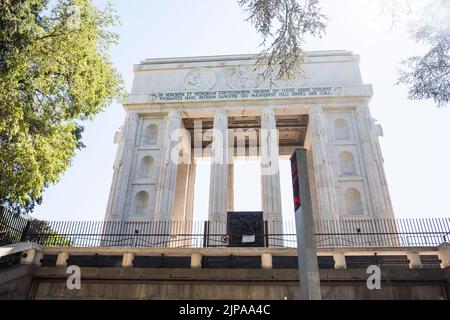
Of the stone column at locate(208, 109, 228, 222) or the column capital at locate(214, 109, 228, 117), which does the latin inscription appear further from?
the stone column at locate(208, 109, 228, 222)

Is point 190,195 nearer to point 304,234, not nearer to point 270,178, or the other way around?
point 270,178

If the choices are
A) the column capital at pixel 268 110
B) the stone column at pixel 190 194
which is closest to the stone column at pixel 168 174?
the stone column at pixel 190 194

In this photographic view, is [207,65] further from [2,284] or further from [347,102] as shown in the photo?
[2,284]

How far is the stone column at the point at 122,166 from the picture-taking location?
25.7 m

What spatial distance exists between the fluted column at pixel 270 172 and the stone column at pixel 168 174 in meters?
7.18

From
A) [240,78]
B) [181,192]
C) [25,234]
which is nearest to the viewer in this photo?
[25,234]

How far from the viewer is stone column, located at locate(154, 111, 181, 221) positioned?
25391 mm

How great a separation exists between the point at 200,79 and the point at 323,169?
45.0 feet

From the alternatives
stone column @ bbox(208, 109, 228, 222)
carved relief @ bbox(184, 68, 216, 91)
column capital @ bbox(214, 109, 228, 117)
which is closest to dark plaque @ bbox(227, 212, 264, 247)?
stone column @ bbox(208, 109, 228, 222)

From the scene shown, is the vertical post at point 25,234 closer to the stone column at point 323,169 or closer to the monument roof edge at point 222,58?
the stone column at point 323,169

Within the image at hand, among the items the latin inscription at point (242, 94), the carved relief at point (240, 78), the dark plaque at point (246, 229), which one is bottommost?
the dark plaque at point (246, 229)

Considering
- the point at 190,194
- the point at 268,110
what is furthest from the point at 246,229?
the point at 190,194

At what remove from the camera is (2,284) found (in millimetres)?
10273

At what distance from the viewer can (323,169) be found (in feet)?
85.0
